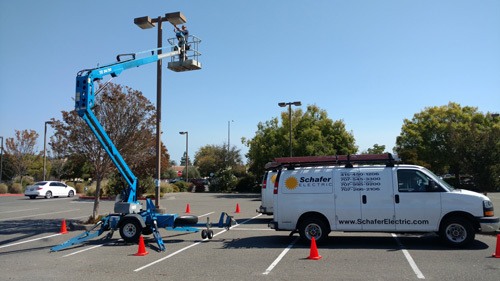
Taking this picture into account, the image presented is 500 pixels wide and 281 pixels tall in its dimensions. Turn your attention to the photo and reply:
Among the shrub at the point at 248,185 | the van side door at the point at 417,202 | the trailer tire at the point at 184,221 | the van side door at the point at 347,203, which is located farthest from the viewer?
the shrub at the point at 248,185

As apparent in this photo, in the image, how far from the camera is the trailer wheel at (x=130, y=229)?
38.5ft

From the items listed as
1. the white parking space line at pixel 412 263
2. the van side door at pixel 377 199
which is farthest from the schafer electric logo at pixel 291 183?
the white parking space line at pixel 412 263

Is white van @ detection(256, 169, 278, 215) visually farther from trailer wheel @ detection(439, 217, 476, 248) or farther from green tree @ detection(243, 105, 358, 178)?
green tree @ detection(243, 105, 358, 178)

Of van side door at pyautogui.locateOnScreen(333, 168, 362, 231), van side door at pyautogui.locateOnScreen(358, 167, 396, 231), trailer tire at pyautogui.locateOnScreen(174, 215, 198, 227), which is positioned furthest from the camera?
trailer tire at pyautogui.locateOnScreen(174, 215, 198, 227)

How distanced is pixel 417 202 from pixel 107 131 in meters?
11.0

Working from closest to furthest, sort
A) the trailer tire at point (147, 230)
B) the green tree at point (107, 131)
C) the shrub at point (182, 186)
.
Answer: the trailer tire at point (147, 230)
the green tree at point (107, 131)
the shrub at point (182, 186)

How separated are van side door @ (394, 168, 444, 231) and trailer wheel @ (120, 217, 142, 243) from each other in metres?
6.96

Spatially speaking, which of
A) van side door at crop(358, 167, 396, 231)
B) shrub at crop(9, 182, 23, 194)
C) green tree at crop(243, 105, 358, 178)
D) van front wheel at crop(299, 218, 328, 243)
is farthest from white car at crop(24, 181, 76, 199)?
van side door at crop(358, 167, 396, 231)

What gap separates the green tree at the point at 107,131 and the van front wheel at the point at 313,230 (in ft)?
→ 26.7

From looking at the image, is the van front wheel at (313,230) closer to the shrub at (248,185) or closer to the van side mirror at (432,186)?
the van side mirror at (432,186)

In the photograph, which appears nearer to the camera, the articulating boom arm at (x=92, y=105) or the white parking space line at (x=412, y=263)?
the white parking space line at (x=412, y=263)

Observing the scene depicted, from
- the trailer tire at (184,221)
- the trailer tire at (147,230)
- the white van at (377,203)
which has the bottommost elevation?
the trailer tire at (147,230)

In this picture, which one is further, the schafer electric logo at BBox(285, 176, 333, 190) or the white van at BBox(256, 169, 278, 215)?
the white van at BBox(256, 169, 278, 215)

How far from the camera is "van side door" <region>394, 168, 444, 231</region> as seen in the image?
10508 mm
